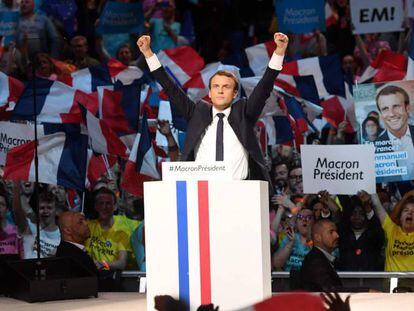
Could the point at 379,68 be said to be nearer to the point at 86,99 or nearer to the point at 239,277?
the point at 86,99

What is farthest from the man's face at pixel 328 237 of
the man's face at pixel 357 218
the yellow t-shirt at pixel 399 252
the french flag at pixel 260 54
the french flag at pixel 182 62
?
the french flag at pixel 260 54

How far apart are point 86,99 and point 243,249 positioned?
16.6ft

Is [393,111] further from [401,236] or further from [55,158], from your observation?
[55,158]

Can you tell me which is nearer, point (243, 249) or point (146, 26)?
point (243, 249)

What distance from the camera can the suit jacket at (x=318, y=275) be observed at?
8656 millimetres

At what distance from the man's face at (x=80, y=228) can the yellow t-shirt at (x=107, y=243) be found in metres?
0.15

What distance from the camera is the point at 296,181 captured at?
10.3 metres

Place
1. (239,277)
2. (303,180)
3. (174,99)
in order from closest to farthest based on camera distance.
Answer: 1. (239,277)
2. (174,99)
3. (303,180)

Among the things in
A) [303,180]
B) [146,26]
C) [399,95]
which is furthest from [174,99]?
[146,26]

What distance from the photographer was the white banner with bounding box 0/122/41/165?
34.6 feet

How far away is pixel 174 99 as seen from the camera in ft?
24.1

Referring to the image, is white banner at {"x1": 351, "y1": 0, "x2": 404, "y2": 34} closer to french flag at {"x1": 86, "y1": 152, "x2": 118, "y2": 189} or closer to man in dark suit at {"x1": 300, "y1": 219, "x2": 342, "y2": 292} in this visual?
french flag at {"x1": 86, "y1": 152, "x2": 118, "y2": 189}

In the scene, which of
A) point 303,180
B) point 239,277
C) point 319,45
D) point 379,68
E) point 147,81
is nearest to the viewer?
point 239,277

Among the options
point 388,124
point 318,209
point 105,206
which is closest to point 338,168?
point 318,209
